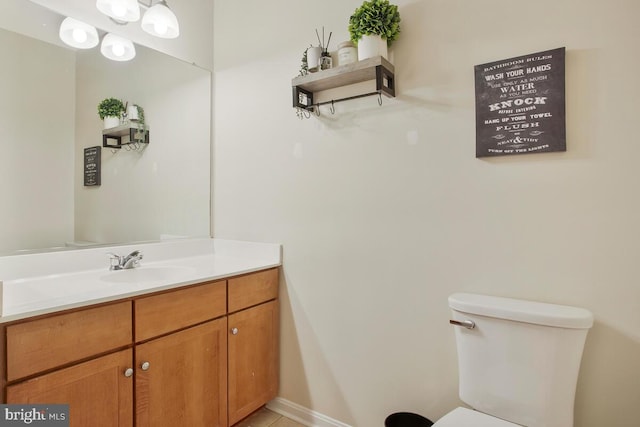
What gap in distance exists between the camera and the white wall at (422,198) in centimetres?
117

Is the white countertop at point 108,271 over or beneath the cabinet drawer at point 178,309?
over

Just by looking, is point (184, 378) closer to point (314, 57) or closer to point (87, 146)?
point (87, 146)

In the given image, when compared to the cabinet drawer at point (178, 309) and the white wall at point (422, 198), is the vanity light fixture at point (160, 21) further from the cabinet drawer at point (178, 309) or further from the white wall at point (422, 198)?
the cabinet drawer at point (178, 309)

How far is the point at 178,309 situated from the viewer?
145 cm

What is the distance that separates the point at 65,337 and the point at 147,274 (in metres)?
0.65

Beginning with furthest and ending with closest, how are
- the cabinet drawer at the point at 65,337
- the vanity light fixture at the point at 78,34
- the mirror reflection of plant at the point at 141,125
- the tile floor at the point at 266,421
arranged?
the mirror reflection of plant at the point at 141,125, the tile floor at the point at 266,421, the vanity light fixture at the point at 78,34, the cabinet drawer at the point at 65,337

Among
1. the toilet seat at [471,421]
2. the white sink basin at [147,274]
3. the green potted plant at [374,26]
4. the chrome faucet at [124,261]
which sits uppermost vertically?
the green potted plant at [374,26]

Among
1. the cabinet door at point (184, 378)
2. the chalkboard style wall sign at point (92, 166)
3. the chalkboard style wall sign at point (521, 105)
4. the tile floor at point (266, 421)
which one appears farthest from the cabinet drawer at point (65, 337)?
the chalkboard style wall sign at point (521, 105)

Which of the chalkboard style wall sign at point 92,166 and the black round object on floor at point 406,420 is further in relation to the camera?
the chalkboard style wall sign at point 92,166

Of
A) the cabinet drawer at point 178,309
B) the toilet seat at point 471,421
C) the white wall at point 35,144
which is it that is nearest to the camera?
the toilet seat at point 471,421

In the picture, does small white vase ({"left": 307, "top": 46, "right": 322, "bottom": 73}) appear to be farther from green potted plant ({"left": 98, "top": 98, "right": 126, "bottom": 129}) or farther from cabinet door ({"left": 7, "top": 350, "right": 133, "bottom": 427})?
cabinet door ({"left": 7, "top": 350, "right": 133, "bottom": 427})

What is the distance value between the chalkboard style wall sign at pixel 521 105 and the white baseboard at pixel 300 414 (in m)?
1.52

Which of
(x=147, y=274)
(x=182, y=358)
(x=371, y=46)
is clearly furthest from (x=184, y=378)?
(x=371, y=46)

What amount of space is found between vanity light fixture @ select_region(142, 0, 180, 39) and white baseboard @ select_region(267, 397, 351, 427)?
2148 millimetres
